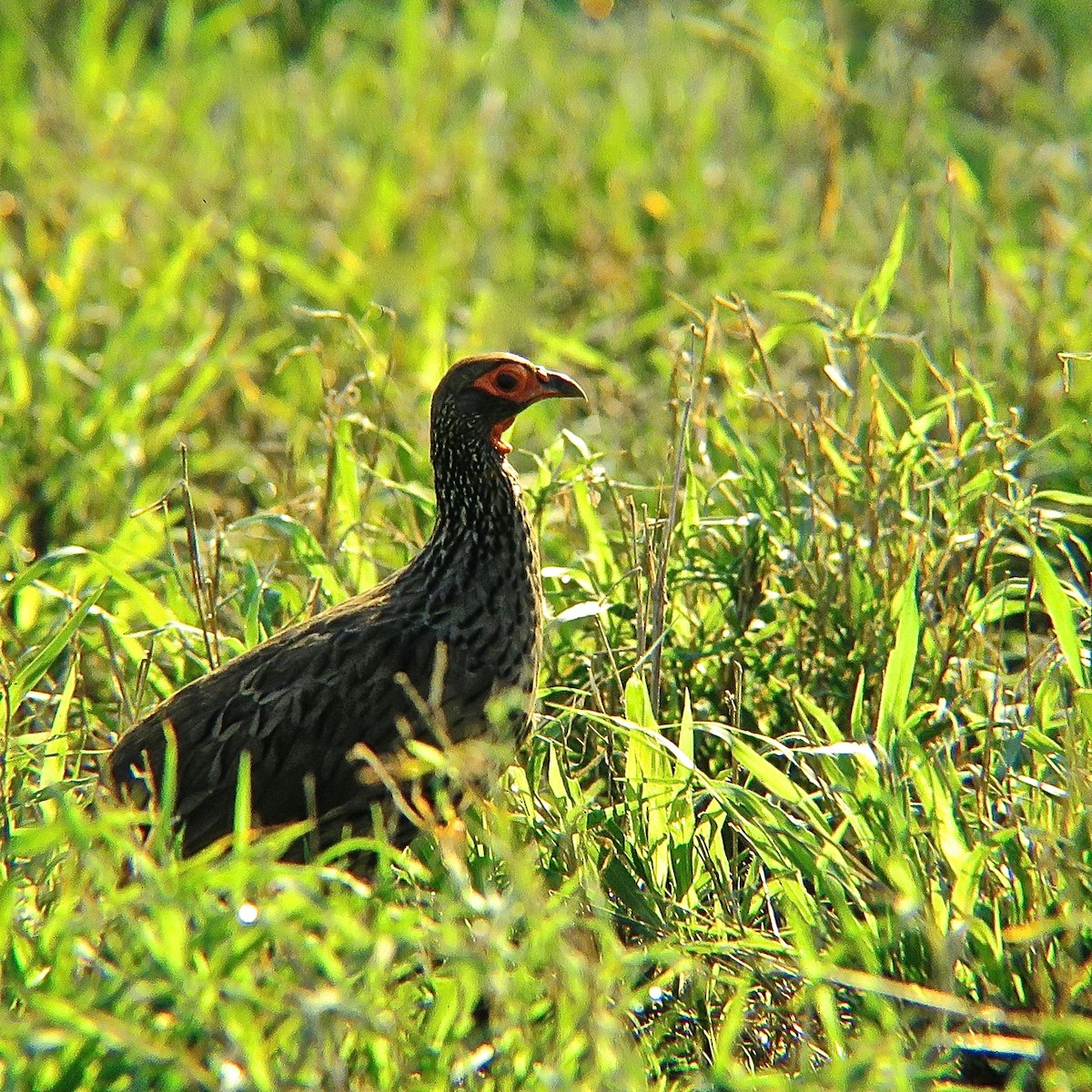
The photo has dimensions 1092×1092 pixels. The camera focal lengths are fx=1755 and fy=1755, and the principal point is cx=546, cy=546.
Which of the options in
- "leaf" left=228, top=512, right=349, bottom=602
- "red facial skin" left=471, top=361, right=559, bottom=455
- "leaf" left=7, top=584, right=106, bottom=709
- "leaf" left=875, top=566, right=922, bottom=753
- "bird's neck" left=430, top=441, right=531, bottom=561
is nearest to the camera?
"leaf" left=875, top=566, right=922, bottom=753

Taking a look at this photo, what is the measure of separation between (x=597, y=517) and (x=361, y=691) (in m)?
0.93

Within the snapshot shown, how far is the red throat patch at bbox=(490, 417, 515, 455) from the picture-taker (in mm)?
3629

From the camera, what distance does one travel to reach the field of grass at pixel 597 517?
250cm

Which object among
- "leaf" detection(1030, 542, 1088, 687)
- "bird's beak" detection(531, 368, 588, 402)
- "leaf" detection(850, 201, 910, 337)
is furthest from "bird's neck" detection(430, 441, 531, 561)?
"leaf" detection(1030, 542, 1088, 687)

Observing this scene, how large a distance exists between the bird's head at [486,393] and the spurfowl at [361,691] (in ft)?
0.43

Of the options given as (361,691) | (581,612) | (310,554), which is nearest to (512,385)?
(581,612)

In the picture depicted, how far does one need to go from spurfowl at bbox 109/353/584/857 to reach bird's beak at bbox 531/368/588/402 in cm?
23

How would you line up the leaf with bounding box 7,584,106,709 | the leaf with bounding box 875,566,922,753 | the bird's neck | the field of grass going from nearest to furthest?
the field of grass → the leaf with bounding box 875,566,922,753 → the leaf with bounding box 7,584,106,709 → the bird's neck

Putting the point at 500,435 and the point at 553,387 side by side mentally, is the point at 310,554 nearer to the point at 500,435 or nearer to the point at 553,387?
the point at 500,435

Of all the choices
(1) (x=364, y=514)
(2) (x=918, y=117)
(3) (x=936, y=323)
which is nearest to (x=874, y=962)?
(1) (x=364, y=514)

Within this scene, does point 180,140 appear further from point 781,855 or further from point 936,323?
point 781,855

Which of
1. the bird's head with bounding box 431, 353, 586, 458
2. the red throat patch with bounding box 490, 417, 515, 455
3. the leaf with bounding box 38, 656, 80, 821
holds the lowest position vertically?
the leaf with bounding box 38, 656, 80, 821

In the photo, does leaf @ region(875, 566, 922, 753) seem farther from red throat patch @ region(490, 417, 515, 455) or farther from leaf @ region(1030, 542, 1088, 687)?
red throat patch @ region(490, 417, 515, 455)

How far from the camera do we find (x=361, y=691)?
3.29m
